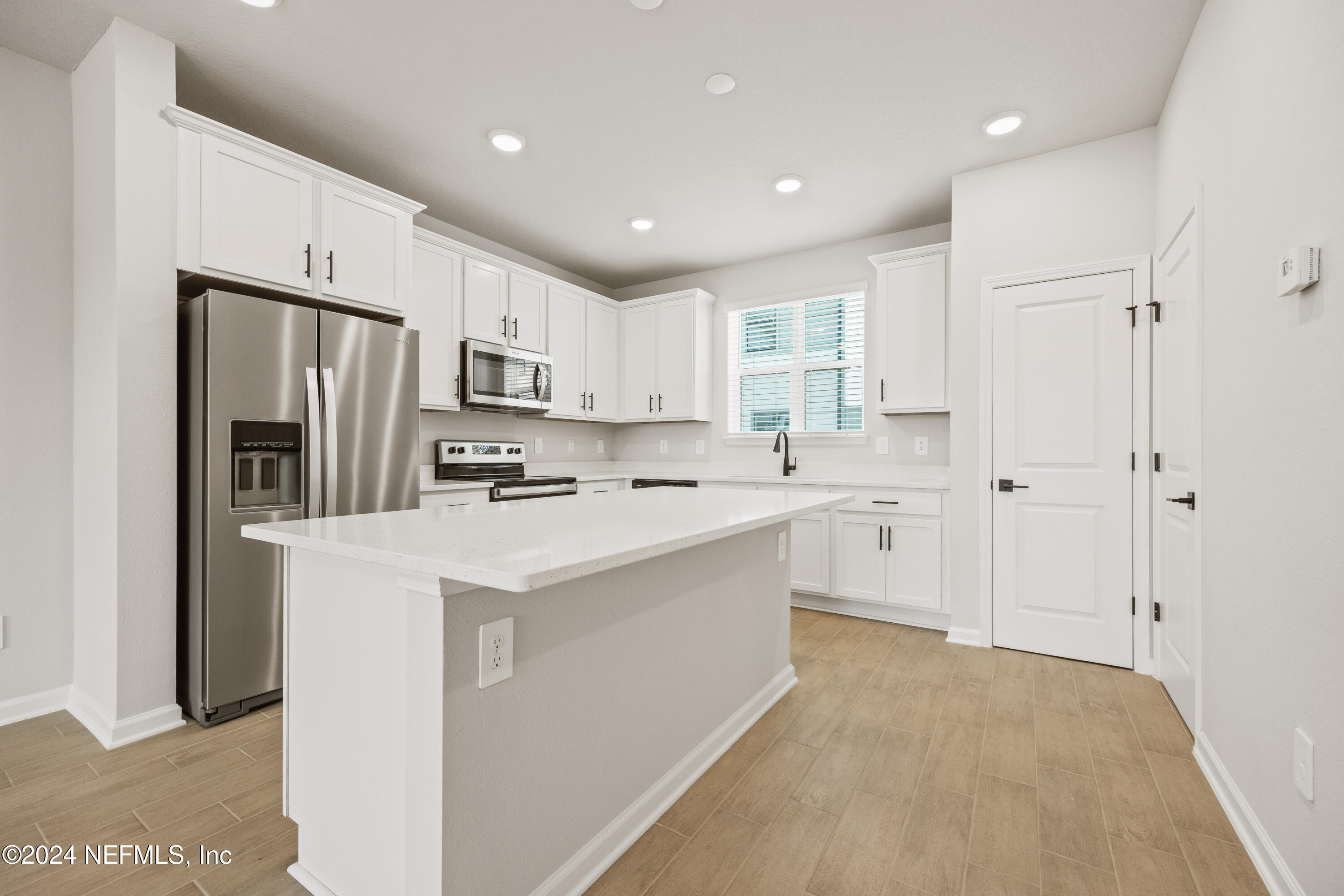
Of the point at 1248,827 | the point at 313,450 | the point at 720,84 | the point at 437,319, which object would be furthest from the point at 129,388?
the point at 1248,827

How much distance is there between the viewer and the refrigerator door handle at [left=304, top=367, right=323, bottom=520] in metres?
2.47

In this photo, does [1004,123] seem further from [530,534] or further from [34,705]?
[34,705]

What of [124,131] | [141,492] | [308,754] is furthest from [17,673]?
[124,131]

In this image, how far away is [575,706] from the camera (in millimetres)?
1408

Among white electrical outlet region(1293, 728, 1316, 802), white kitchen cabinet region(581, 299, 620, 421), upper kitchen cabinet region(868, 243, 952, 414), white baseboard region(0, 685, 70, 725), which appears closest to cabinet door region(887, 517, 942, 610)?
upper kitchen cabinet region(868, 243, 952, 414)

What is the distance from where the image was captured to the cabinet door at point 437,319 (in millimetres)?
3438

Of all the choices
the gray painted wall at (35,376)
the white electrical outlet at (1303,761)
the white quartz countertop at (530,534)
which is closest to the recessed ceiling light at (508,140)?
the gray painted wall at (35,376)

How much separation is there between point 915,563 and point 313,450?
10.9ft

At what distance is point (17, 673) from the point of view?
91.2 inches

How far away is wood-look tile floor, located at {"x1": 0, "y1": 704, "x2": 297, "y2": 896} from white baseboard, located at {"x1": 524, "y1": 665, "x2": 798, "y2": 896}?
0.23 metres

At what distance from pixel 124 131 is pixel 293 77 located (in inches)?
25.6

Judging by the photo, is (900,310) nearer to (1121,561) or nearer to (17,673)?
(1121,561)

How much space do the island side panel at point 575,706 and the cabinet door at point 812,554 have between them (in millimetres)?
1876

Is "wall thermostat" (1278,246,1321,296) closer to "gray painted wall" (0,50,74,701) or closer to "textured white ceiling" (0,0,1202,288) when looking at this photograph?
"textured white ceiling" (0,0,1202,288)
